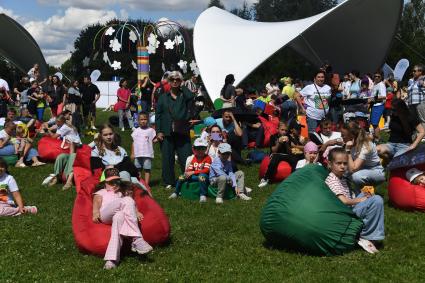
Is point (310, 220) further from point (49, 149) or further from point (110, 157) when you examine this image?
point (49, 149)

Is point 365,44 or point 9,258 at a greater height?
point 365,44

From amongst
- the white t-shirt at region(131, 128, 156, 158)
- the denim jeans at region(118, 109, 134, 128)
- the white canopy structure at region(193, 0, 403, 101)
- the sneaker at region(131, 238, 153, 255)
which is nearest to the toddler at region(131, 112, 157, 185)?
the white t-shirt at region(131, 128, 156, 158)

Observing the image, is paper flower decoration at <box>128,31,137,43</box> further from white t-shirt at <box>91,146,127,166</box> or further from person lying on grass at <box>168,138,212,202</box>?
white t-shirt at <box>91,146,127,166</box>

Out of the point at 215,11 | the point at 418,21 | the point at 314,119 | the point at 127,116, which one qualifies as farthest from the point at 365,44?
the point at 418,21

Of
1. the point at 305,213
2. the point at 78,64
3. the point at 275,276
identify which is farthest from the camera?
the point at 78,64

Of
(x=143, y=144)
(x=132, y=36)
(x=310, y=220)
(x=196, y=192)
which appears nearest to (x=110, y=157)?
(x=196, y=192)

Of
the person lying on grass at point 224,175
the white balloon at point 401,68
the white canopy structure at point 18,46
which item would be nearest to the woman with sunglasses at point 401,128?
the person lying on grass at point 224,175

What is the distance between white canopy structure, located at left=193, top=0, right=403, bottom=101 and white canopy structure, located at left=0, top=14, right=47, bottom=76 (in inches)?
535

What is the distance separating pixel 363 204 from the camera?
5.94 metres

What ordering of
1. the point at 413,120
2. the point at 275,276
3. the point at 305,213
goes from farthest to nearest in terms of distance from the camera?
the point at 413,120 → the point at 305,213 → the point at 275,276

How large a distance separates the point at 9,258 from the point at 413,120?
5.90 m

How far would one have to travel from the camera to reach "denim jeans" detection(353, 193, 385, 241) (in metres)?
5.88

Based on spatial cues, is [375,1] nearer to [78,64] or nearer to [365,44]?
[365,44]

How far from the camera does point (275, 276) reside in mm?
5223
